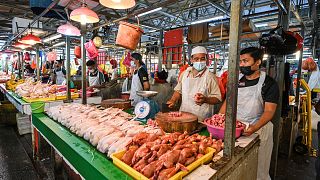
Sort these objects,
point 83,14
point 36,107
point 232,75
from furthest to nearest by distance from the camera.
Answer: point 36,107, point 83,14, point 232,75

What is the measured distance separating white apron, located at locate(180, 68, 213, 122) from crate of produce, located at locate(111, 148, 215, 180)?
58.5 inches

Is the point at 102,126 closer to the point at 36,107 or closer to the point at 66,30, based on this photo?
the point at 36,107

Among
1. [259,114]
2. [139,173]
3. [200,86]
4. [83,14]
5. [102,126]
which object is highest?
[83,14]

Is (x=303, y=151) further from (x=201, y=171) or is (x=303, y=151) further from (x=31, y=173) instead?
(x=31, y=173)

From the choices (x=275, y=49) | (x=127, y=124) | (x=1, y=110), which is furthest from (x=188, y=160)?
(x=1, y=110)

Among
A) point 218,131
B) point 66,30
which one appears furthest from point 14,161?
point 218,131

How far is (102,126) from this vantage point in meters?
2.47

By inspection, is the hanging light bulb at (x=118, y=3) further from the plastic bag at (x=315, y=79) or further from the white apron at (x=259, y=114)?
the plastic bag at (x=315, y=79)

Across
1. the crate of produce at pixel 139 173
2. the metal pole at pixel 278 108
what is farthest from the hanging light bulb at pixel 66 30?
the metal pole at pixel 278 108

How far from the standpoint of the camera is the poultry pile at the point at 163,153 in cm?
152

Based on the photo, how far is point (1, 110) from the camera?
729cm

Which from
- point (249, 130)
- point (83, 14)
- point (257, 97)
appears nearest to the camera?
point (249, 130)

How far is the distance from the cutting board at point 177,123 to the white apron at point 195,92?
0.83 metres

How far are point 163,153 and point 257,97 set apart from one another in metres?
1.67
